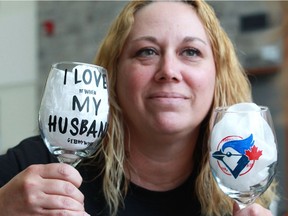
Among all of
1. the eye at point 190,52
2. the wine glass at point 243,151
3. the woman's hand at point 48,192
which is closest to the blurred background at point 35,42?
the eye at point 190,52

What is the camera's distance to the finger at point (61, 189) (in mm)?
973

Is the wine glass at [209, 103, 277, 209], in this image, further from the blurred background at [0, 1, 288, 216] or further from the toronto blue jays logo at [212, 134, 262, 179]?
the blurred background at [0, 1, 288, 216]

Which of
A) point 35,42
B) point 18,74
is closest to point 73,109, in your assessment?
point 18,74

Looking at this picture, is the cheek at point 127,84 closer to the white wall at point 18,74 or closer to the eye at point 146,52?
the eye at point 146,52

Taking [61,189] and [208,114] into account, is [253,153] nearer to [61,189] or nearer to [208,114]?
[61,189]

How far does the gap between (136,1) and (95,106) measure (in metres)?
0.62

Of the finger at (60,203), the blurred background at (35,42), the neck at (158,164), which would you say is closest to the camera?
the finger at (60,203)

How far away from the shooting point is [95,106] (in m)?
1.00

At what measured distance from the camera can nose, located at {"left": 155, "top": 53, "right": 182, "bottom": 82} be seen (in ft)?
4.42

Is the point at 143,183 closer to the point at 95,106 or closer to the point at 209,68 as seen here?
the point at 209,68

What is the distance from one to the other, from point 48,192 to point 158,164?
0.56 metres

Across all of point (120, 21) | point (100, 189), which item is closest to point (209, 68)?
point (120, 21)

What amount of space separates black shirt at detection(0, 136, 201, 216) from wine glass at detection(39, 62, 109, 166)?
430mm

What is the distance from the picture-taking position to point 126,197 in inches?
57.4
